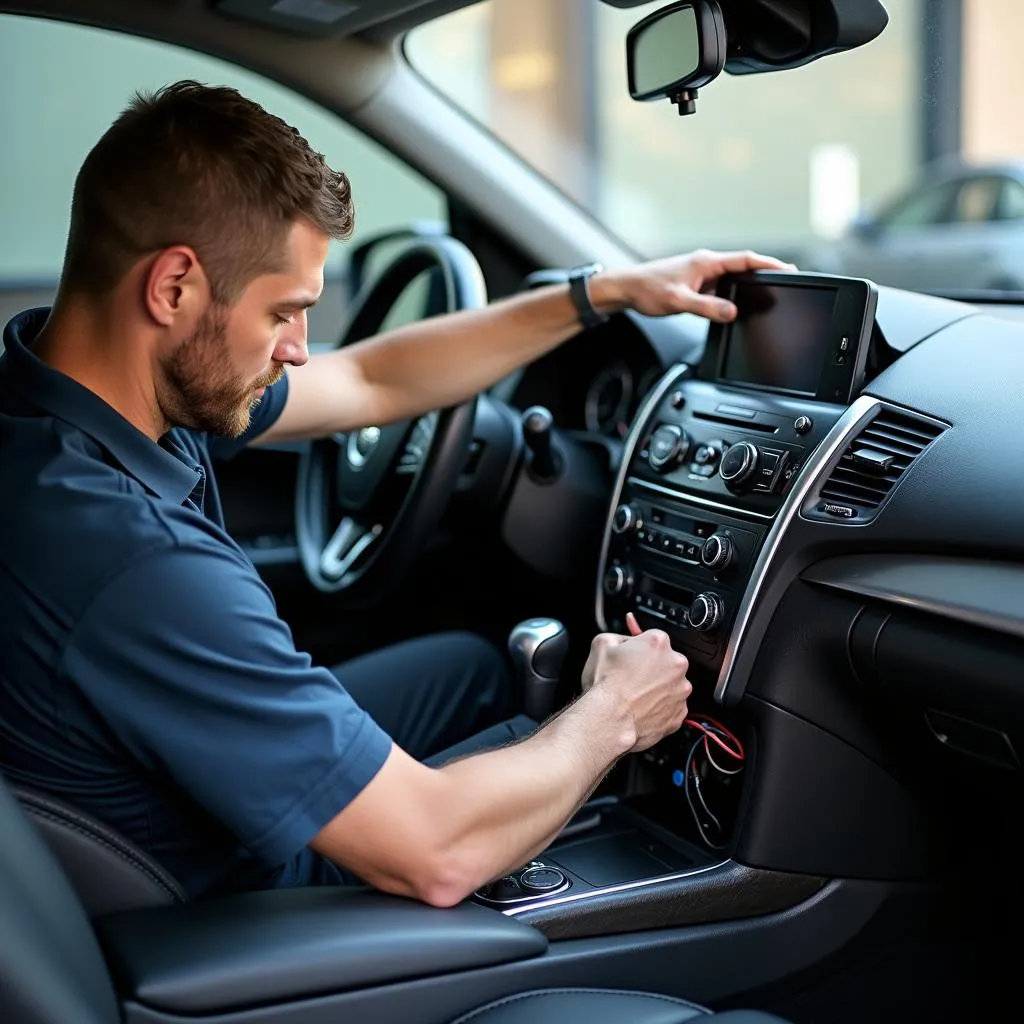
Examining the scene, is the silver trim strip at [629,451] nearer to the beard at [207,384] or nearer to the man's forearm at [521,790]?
the man's forearm at [521,790]

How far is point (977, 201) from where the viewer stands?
5.43 m

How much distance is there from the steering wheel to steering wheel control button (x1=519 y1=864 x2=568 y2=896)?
63cm

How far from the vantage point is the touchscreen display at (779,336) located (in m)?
1.80

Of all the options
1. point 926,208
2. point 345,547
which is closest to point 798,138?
point 926,208

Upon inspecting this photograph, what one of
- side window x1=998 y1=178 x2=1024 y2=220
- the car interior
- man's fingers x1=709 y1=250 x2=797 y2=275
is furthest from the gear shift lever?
side window x1=998 y1=178 x2=1024 y2=220

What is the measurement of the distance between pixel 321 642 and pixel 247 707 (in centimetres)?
148

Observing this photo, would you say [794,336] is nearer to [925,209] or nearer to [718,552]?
[718,552]

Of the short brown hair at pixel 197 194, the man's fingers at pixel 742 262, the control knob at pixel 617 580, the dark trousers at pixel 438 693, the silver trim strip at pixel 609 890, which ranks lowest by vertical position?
the silver trim strip at pixel 609 890

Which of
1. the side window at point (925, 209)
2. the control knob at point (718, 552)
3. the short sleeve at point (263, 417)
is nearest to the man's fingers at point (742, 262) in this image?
the control knob at point (718, 552)

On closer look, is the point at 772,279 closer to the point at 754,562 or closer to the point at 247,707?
the point at 754,562

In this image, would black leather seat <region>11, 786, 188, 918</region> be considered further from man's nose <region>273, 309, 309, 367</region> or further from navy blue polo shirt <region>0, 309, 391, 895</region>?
man's nose <region>273, 309, 309, 367</region>

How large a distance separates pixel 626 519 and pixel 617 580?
9cm

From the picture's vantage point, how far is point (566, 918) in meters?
1.57

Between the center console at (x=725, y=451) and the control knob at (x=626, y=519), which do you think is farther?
the control knob at (x=626, y=519)
